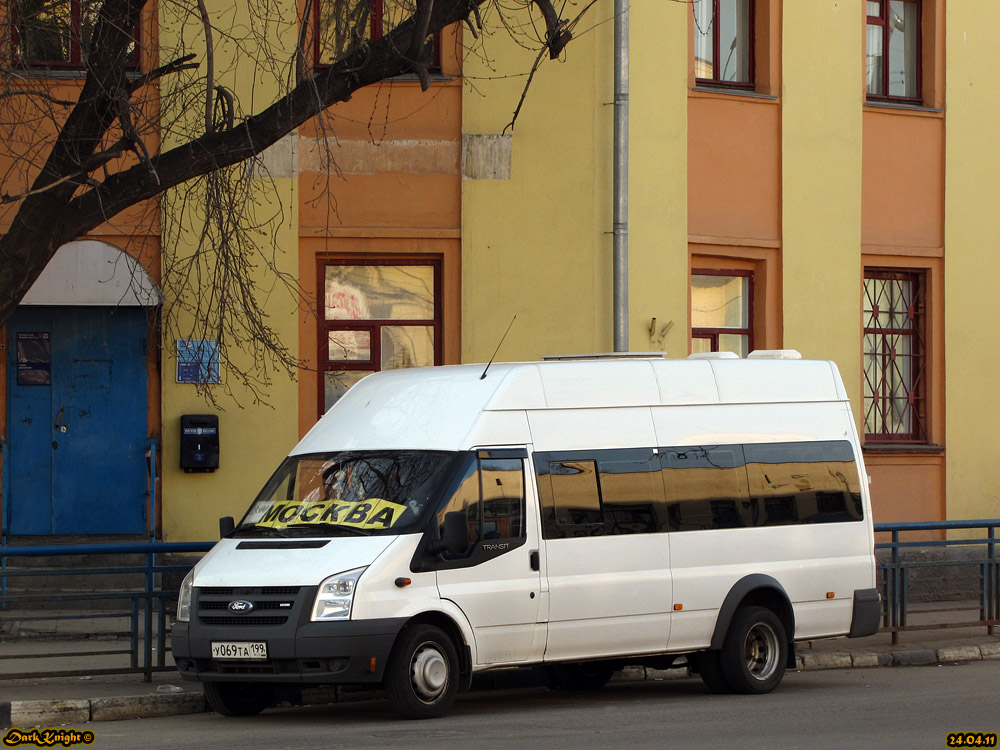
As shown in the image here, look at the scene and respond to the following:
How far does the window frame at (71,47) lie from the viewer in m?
12.0

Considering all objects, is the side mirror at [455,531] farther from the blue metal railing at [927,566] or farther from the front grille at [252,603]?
the blue metal railing at [927,566]

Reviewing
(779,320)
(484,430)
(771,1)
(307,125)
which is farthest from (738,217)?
(484,430)

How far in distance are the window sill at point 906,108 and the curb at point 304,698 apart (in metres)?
7.55

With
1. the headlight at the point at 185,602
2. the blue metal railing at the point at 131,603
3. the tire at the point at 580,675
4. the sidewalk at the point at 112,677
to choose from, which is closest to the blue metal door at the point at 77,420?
the sidewalk at the point at 112,677

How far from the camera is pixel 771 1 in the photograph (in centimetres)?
1859

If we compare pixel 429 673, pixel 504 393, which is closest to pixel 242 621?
pixel 429 673

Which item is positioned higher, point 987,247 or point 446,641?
point 987,247

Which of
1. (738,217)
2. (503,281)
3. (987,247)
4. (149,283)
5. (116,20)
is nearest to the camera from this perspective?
(116,20)

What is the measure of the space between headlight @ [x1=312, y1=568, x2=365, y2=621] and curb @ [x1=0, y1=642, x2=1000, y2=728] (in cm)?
193

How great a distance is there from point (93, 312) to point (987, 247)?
11.3 m

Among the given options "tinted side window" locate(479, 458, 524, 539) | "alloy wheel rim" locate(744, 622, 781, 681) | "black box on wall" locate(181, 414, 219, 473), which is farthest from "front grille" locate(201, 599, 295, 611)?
"black box on wall" locate(181, 414, 219, 473)

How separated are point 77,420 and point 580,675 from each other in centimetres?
686

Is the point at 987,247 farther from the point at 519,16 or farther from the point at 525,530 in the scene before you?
the point at 525,530

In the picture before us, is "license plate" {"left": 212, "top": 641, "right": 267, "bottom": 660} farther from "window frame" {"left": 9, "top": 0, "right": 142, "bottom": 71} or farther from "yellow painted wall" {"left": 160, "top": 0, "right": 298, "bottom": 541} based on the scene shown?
"yellow painted wall" {"left": 160, "top": 0, "right": 298, "bottom": 541}
